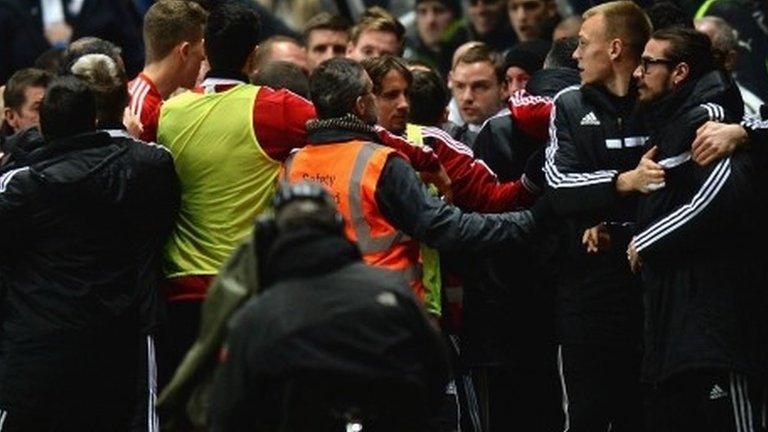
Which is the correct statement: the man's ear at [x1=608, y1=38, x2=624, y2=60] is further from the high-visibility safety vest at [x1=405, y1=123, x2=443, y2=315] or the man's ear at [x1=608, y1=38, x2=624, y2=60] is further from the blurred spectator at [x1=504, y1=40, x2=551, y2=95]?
the blurred spectator at [x1=504, y1=40, x2=551, y2=95]

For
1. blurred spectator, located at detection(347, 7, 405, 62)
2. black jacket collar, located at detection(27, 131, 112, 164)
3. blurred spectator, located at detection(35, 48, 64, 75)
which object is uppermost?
black jacket collar, located at detection(27, 131, 112, 164)

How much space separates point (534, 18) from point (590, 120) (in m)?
3.91

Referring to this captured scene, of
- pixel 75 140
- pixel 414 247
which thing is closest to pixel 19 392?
pixel 75 140

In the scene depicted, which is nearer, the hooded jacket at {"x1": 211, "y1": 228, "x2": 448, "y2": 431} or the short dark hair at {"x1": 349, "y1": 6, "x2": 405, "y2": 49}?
the hooded jacket at {"x1": 211, "y1": 228, "x2": 448, "y2": 431}

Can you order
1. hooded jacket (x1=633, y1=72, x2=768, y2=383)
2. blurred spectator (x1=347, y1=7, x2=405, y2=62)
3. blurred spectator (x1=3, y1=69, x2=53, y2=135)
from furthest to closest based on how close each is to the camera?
blurred spectator (x1=347, y1=7, x2=405, y2=62) → blurred spectator (x1=3, y1=69, x2=53, y2=135) → hooded jacket (x1=633, y1=72, x2=768, y2=383)

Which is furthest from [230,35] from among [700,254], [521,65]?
[700,254]

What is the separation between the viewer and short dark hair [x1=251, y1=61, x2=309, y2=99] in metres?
11.5

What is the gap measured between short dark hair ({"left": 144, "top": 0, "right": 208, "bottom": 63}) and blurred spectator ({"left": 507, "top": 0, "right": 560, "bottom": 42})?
142 inches

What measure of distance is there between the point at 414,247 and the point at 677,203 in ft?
4.03

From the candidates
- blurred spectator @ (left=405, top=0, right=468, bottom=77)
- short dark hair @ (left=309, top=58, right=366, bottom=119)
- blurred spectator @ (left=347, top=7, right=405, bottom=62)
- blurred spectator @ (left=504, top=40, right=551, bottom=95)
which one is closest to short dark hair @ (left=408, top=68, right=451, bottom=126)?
blurred spectator @ (left=504, top=40, right=551, bottom=95)

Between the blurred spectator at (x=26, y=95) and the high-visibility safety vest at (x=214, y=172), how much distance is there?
1529 mm

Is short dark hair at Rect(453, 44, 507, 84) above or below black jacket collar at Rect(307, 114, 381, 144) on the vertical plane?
below

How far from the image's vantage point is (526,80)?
12.8m

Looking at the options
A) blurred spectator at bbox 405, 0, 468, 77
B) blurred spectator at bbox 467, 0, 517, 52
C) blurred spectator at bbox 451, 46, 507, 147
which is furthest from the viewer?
blurred spectator at bbox 405, 0, 468, 77
